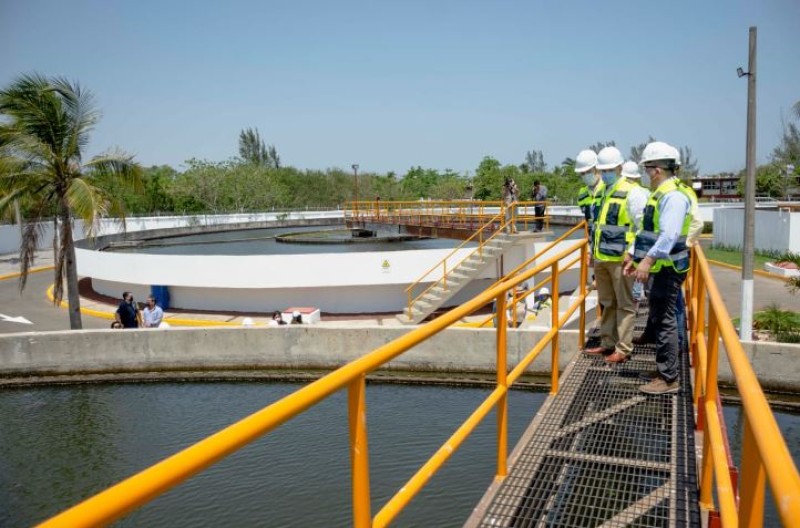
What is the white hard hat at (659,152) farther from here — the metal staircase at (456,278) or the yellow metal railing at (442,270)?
the yellow metal railing at (442,270)

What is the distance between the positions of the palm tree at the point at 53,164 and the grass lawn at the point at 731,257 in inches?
851

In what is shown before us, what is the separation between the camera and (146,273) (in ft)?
61.5

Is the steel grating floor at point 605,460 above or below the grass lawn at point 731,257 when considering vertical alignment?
above

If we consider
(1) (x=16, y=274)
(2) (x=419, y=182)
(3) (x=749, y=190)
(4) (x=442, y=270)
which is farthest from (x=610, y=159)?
(2) (x=419, y=182)

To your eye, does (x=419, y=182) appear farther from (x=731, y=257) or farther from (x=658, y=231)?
(x=658, y=231)

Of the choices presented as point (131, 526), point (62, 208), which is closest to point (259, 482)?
point (131, 526)

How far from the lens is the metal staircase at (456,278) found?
16609 mm

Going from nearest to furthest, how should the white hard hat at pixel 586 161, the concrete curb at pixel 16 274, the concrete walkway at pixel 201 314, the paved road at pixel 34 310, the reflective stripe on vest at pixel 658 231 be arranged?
the reflective stripe on vest at pixel 658 231 < the white hard hat at pixel 586 161 < the concrete walkway at pixel 201 314 < the paved road at pixel 34 310 < the concrete curb at pixel 16 274

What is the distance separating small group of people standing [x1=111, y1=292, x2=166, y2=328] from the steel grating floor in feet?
38.8

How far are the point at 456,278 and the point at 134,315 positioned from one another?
327 inches

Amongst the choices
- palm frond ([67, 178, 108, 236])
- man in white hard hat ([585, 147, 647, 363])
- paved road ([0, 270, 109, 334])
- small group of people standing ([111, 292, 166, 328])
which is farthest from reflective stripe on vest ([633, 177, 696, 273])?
paved road ([0, 270, 109, 334])

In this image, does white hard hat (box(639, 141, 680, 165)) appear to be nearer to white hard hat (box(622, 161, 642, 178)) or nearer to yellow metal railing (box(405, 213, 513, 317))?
white hard hat (box(622, 161, 642, 178))

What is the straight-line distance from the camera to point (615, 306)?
18.5 feet

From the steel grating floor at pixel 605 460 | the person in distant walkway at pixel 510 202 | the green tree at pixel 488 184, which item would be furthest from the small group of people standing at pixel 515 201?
the green tree at pixel 488 184
